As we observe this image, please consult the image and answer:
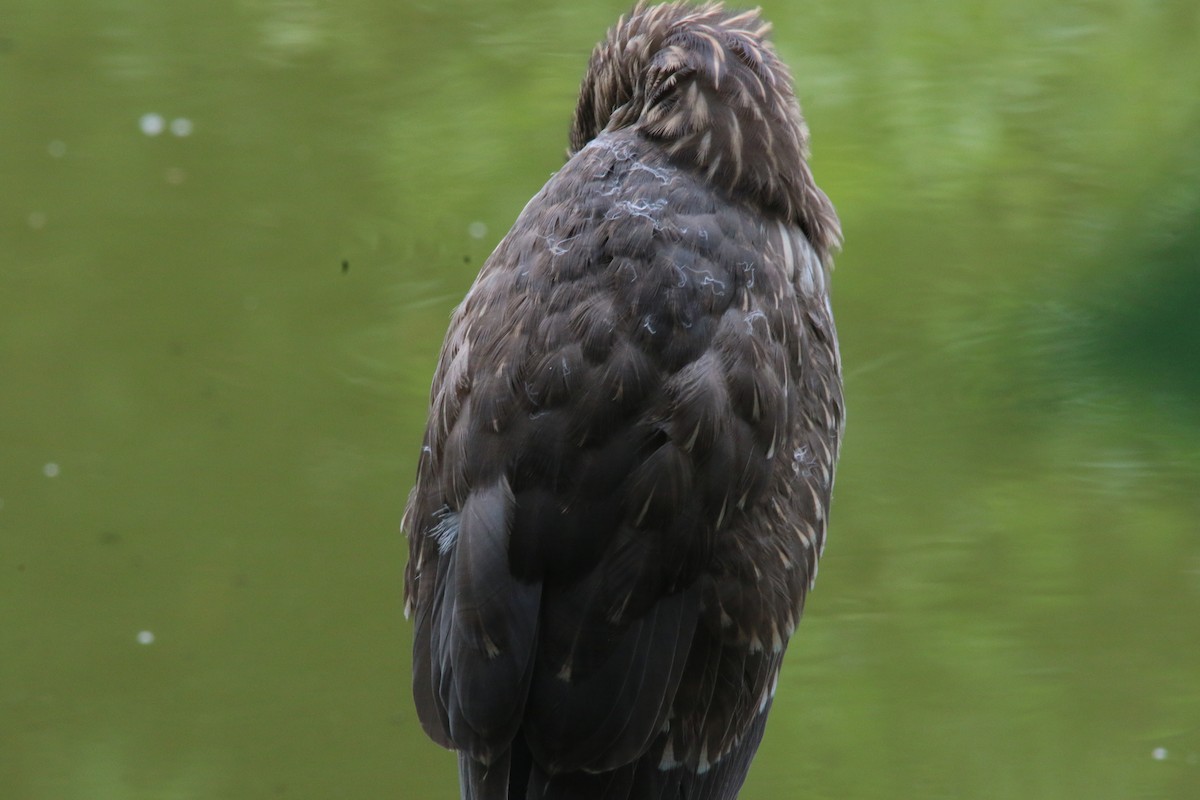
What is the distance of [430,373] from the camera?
2.97 m

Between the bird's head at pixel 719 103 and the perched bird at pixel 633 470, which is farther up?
the bird's head at pixel 719 103

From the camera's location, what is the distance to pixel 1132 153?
302 cm

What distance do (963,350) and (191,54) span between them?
6.39 feet

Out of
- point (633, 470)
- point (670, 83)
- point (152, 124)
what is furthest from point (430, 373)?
point (633, 470)

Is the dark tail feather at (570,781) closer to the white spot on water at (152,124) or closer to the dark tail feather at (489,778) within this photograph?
the dark tail feather at (489,778)

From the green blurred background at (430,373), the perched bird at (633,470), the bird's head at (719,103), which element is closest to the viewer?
the perched bird at (633,470)

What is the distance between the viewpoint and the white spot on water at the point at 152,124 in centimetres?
301

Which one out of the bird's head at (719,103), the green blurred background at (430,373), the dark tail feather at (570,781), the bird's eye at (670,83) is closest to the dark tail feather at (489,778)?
the dark tail feather at (570,781)

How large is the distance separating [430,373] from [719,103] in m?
1.35

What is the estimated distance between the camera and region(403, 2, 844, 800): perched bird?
4.92 ft

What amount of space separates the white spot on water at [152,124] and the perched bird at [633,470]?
1600 millimetres

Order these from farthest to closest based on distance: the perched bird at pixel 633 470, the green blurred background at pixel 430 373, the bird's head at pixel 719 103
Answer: the green blurred background at pixel 430 373 < the bird's head at pixel 719 103 < the perched bird at pixel 633 470

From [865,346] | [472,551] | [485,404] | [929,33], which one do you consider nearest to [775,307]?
[485,404]

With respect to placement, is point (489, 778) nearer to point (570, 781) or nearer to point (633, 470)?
point (570, 781)
